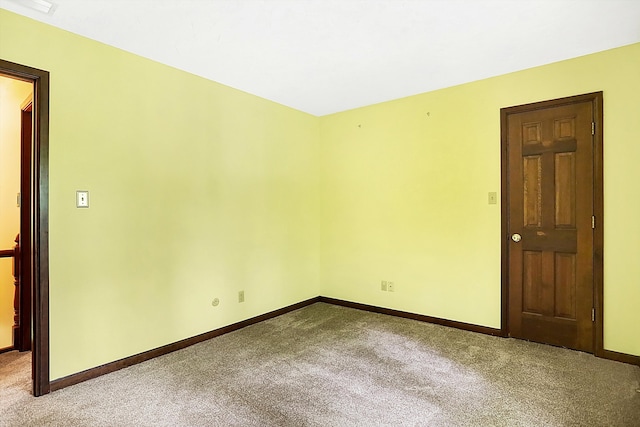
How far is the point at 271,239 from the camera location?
3.95 metres

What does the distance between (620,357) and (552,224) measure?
3.78 feet

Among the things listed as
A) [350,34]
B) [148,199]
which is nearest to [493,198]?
[350,34]

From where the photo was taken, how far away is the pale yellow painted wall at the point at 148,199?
2350 millimetres

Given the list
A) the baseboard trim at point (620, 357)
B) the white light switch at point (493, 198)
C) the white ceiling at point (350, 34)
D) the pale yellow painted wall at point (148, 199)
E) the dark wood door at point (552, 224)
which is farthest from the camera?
the white light switch at point (493, 198)

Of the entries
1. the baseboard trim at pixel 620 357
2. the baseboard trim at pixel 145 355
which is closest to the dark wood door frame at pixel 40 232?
the baseboard trim at pixel 145 355

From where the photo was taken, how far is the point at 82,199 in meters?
2.44

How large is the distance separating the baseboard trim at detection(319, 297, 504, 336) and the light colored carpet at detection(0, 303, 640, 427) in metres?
0.14

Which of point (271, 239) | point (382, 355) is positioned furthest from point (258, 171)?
point (382, 355)

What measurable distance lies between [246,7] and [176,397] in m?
2.57

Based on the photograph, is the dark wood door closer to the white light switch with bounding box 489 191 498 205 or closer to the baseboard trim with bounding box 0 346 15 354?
the white light switch with bounding box 489 191 498 205

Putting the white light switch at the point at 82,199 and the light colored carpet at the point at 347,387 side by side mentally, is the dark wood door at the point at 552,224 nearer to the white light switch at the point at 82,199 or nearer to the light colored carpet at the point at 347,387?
the light colored carpet at the point at 347,387

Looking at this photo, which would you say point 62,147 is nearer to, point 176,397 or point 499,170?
point 176,397

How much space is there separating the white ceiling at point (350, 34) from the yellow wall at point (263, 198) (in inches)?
9.4

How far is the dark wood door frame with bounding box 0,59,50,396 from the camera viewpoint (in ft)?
7.31
